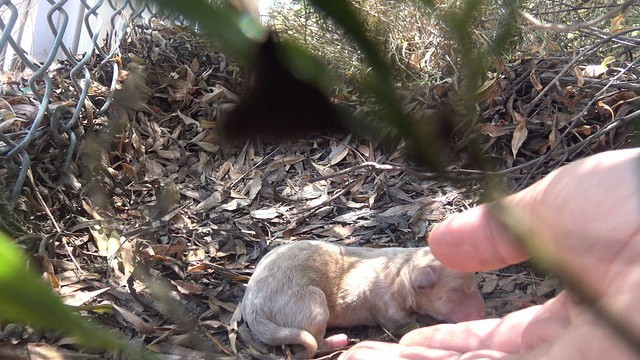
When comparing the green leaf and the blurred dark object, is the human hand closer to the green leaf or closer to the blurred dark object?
the blurred dark object

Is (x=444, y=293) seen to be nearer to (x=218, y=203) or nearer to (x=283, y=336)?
(x=283, y=336)

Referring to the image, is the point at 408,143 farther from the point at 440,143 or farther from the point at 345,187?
the point at 345,187

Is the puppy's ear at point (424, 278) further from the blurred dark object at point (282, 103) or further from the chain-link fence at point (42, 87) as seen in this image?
the blurred dark object at point (282, 103)

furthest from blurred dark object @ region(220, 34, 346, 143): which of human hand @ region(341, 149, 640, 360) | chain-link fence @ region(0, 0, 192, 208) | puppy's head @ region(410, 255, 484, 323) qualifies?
puppy's head @ region(410, 255, 484, 323)

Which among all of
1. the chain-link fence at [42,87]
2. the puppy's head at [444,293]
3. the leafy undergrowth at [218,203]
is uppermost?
the chain-link fence at [42,87]

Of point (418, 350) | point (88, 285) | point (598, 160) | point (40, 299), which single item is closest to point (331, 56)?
point (40, 299)

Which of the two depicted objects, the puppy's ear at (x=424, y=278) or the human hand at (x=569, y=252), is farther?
the puppy's ear at (x=424, y=278)

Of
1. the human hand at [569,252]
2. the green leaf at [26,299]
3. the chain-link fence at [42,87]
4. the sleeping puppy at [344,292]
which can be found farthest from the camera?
the sleeping puppy at [344,292]

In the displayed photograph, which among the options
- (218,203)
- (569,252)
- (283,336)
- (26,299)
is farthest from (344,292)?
(26,299)

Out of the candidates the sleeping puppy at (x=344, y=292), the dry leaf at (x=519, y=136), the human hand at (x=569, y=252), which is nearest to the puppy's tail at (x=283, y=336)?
the sleeping puppy at (x=344, y=292)
